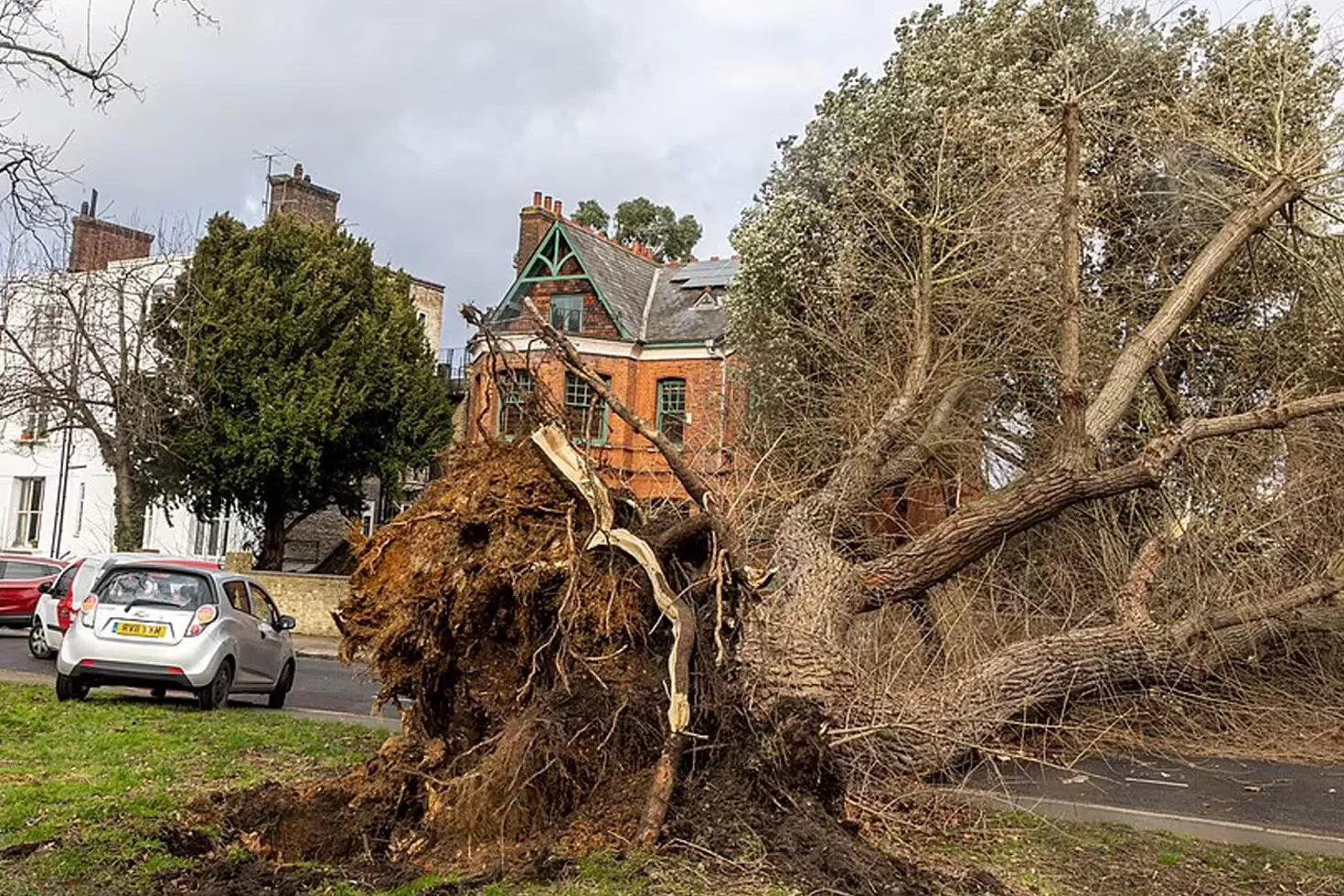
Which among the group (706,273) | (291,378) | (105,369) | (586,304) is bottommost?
(105,369)

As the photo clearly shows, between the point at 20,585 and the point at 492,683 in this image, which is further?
the point at 20,585

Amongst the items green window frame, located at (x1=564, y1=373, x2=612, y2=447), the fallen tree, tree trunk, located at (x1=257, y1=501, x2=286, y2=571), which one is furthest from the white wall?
green window frame, located at (x1=564, y1=373, x2=612, y2=447)

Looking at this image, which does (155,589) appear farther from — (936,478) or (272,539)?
(272,539)

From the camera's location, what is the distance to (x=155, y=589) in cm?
1211

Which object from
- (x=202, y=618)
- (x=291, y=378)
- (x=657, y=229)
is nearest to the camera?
(x=202, y=618)

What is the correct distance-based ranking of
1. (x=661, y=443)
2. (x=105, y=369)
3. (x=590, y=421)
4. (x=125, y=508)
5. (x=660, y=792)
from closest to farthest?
(x=660, y=792), (x=661, y=443), (x=590, y=421), (x=105, y=369), (x=125, y=508)

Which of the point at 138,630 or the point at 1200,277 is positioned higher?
the point at 1200,277

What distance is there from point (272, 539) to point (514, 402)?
2209 centimetres

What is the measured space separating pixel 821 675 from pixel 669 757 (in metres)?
2.20

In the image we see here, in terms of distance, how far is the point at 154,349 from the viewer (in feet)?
88.5

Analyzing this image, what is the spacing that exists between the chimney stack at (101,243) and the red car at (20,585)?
14268 mm

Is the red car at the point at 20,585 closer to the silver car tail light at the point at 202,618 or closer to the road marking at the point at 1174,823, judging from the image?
the silver car tail light at the point at 202,618

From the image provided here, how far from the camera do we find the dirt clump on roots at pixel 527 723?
6.41 meters

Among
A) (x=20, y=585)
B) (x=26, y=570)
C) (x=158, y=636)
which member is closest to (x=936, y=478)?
(x=158, y=636)
